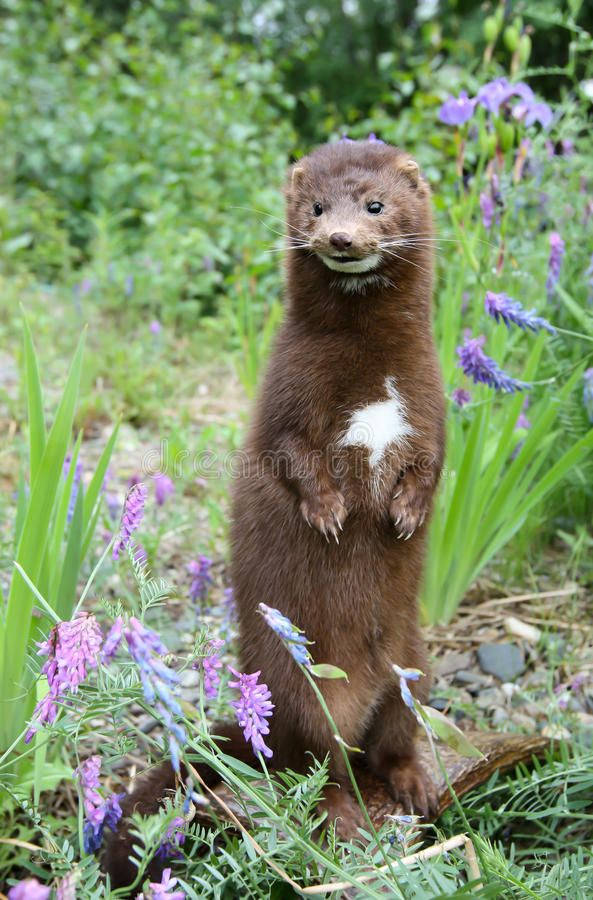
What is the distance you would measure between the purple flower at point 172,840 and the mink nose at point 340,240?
1164mm

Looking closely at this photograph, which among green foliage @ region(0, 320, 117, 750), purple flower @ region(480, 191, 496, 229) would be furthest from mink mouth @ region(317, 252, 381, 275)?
purple flower @ region(480, 191, 496, 229)

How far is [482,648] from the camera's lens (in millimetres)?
2971

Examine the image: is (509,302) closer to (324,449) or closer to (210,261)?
(324,449)

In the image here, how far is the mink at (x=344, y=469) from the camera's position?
2.03 meters

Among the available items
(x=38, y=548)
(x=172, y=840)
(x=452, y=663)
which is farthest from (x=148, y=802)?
(x=452, y=663)

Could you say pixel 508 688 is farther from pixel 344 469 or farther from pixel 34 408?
pixel 34 408

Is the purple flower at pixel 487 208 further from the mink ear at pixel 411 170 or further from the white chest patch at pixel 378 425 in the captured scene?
the white chest patch at pixel 378 425

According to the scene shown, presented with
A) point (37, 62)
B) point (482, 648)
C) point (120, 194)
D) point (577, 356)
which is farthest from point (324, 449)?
point (37, 62)

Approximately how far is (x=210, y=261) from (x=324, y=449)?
4.31 metres

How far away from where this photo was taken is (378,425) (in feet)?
6.66

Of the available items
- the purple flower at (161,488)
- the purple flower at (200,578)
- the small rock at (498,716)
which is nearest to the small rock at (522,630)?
the small rock at (498,716)

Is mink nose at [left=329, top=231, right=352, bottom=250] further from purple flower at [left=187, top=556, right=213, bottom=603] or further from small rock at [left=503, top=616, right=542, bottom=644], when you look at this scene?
small rock at [left=503, top=616, right=542, bottom=644]

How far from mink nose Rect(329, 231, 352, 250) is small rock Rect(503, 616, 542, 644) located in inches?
62.4

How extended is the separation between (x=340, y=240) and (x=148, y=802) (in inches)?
50.2
